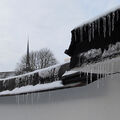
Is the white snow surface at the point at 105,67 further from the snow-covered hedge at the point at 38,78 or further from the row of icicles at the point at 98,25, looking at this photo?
the snow-covered hedge at the point at 38,78

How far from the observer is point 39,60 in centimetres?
5294

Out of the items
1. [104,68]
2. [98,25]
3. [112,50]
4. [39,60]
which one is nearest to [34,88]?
[104,68]

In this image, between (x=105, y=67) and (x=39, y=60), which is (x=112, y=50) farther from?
(x=39, y=60)

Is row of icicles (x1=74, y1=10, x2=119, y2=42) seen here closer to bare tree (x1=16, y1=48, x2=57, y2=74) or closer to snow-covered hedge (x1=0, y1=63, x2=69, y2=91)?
snow-covered hedge (x1=0, y1=63, x2=69, y2=91)

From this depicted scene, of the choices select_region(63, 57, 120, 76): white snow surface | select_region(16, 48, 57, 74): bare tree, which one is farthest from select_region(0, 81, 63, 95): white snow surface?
select_region(16, 48, 57, 74): bare tree

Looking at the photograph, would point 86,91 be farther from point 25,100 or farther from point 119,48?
point 25,100

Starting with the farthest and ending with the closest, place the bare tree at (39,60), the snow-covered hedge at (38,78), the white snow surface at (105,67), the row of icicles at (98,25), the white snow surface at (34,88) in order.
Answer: the bare tree at (39,60) → the snow-covered hedge at (38,78) → the white snow surface at (34,88) → the white snow surface at (105,67) → the row of icicles at (98,25)

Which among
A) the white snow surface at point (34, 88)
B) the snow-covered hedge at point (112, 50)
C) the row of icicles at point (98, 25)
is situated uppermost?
the row of icicles at point (98, 25)

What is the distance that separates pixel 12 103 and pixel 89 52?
5.64 metres

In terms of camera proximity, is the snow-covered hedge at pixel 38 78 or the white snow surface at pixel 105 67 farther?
the snow-covered hedge at pixel 38 78

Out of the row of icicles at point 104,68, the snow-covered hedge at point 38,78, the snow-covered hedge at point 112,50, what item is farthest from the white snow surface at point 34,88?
the snow-covered hedge at point 112,50

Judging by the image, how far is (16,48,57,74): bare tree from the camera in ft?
169

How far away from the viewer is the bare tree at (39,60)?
51594mm

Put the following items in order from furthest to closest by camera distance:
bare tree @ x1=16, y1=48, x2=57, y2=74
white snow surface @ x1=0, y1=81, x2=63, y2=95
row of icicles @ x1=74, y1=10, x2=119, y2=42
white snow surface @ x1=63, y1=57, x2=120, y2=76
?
bare tree @ x1=16, y1=48, x2=57, y2=74, white snow surface @ x1=0, y1=81, x2=63, y2=95, white snow surface @ x1=63, y1=57, x2=120, y2=76, row of icicles @ x1=74, y1=10, x2=119, y2=42
